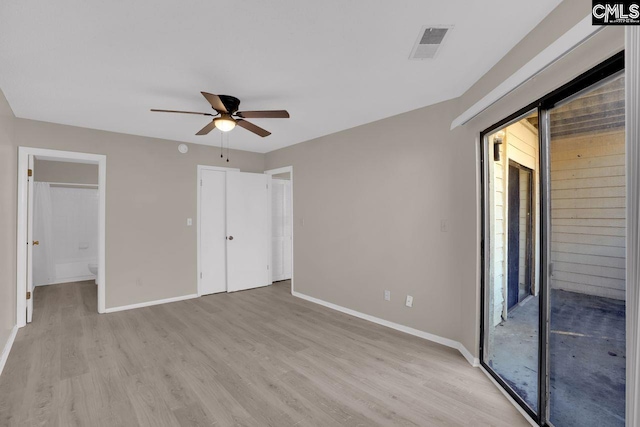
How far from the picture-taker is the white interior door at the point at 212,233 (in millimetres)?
4938

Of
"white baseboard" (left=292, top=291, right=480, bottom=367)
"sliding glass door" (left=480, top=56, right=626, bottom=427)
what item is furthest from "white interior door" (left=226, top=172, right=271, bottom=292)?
"sliding glass door" (left=480, top=56, right=626, bottom=427)

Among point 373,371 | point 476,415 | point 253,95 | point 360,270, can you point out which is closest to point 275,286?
point 360,270

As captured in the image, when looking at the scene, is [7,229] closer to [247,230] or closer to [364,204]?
[247,230]

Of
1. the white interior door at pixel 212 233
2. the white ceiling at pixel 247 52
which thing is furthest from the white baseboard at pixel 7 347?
the white ceiling at pixel 247 52

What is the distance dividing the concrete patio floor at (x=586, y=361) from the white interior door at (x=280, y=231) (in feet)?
14.8

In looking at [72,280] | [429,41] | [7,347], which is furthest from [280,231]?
[429,41]

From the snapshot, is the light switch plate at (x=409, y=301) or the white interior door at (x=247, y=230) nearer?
the light switch plate at (x=409, y=301)

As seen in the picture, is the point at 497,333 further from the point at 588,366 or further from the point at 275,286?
the point at 275,286

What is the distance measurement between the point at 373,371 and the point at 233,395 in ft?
3.79

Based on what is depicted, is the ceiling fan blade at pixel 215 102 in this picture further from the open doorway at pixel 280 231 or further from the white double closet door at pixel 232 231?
the open doorway at pixel 280 231

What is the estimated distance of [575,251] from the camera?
5.61ft

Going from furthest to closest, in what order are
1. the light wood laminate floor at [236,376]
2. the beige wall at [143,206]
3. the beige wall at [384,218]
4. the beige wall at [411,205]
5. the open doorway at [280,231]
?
the open doorway at [280,231] → the beige wall at [143,206] → the beige wall at [384,218] → the beige wall at [411,205] → the light wood laminate floor at [236,376]


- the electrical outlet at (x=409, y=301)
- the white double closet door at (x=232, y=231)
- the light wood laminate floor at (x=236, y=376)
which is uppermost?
the white double closet door at (x=232, y=231)

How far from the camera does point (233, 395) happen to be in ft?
7.30
